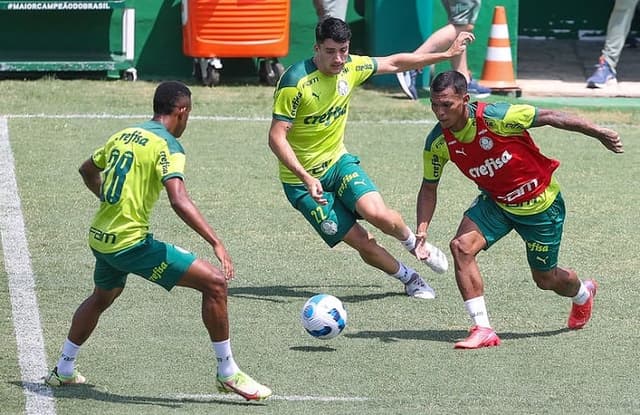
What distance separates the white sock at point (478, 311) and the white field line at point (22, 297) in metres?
2.59

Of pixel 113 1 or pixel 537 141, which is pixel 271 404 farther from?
pixel 113 1

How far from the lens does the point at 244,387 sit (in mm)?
7406

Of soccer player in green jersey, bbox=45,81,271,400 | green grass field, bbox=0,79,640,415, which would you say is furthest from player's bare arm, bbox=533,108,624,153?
soccer player in green jersey, bbox=45,81,271,400

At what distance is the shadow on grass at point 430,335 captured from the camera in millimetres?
8797

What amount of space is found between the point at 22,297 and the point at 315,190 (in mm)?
2193

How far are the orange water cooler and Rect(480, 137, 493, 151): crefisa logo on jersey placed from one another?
8.57 metres

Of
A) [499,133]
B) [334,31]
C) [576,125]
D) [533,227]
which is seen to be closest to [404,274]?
[533,227]

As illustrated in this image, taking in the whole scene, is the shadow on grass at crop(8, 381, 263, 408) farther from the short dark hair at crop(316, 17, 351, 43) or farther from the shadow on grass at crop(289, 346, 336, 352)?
the short dark hair at crop(316, 17, 351, 43)

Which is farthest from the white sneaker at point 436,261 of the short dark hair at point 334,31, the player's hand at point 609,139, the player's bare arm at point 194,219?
the player's bare arm at point 194,219

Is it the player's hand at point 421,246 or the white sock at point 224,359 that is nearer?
the white sock at point 224,359

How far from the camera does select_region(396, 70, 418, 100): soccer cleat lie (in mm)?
16516

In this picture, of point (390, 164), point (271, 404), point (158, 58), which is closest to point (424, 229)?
point (271, 404)

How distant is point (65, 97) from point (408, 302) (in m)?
7.65

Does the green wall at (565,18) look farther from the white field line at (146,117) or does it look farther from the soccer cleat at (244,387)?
the soccer cleat at (244,387)
